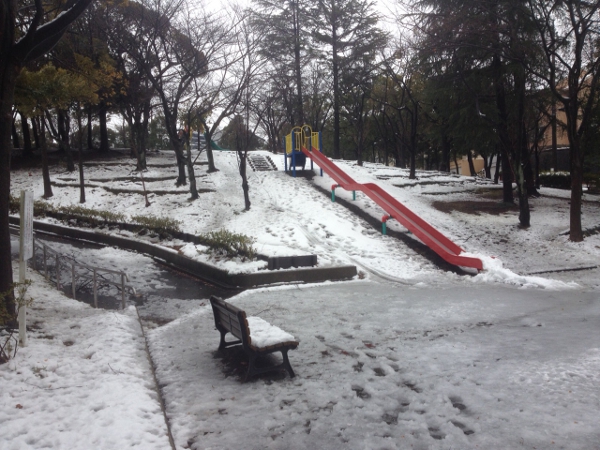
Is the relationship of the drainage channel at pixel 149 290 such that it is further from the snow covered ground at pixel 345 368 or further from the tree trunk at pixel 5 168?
the tree trunk at pixel 5 168

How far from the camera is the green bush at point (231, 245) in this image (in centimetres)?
1241

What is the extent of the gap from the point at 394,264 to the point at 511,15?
10240mm

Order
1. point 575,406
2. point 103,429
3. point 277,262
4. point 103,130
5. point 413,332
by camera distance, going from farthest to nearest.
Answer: point 103,130, point 277,262, point 413,332, point 575,406, point 103,429

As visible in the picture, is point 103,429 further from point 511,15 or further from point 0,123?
point 511,15

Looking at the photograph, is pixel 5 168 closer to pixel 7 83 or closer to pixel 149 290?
pixel 7 83

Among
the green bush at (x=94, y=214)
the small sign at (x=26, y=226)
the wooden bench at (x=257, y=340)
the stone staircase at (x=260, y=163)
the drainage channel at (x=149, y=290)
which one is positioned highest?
the stone staircase at (x=260, y=163)

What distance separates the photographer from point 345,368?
6012 millimetres

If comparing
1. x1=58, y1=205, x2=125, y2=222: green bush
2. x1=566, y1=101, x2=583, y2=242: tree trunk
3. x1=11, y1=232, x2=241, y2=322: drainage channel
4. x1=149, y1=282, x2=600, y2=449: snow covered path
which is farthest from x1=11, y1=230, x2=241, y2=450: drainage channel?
x1=566, y1=101, x2=583, y2=242: tree trunk

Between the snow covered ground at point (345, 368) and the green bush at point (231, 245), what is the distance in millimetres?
450

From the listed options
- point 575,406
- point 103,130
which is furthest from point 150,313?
point 103,130

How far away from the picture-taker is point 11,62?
6996 millimetres

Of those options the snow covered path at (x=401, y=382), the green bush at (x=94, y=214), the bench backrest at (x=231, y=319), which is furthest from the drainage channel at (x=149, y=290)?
the green bush at (x=94, y=214)

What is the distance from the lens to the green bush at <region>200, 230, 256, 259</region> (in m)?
12.4

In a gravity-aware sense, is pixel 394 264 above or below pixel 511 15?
below
